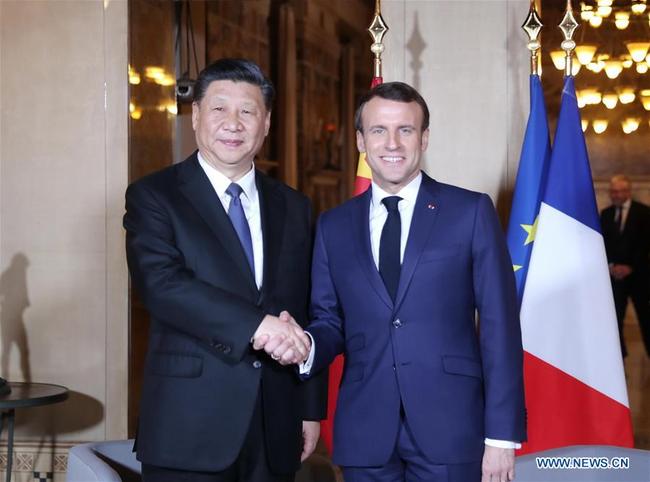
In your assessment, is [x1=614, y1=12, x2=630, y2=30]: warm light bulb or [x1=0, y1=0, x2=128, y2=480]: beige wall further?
[x1=614, y1=12, x2=630, y2=30]: warm light bulb

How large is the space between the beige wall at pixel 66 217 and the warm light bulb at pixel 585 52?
2.93 m

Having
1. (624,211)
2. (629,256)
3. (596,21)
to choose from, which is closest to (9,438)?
(596,21)

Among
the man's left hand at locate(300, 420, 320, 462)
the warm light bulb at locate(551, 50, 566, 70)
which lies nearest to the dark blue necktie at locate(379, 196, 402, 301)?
the man's left hand at locate(300, 420, 320, 462)

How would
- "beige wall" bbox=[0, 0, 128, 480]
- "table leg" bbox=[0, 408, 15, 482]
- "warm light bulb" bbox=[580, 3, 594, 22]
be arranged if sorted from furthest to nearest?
1. "warm light bulb" bbox=[580, 3, 594, 22]
2. "beige wall" bbox=[0, 0, 128, 480]
3. "table leg" bbox=[0, 408, 15, 482]

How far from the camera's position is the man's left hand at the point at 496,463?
110 inches

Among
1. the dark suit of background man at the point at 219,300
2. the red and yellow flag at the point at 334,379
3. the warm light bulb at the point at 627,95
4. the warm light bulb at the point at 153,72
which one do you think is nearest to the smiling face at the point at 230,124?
the dark suit of background man at the point at 219,300

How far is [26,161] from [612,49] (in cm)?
372

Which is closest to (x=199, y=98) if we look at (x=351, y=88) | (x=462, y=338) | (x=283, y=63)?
(x=462, y=338)

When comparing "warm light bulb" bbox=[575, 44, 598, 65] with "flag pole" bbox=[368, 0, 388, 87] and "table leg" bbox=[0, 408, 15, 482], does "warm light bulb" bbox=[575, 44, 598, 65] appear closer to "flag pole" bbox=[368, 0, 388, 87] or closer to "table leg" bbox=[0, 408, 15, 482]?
"flag pole" bbox=[368, 0, 388, 87]

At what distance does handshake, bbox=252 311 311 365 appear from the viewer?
9.14 feet

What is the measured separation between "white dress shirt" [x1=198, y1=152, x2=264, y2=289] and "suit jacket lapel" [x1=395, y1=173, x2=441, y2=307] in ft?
1.47

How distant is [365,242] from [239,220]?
1.31ft

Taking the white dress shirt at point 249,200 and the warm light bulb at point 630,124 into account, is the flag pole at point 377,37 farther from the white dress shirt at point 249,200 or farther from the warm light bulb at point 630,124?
the warm light bulb at point 630,124

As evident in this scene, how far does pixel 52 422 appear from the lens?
522cm
